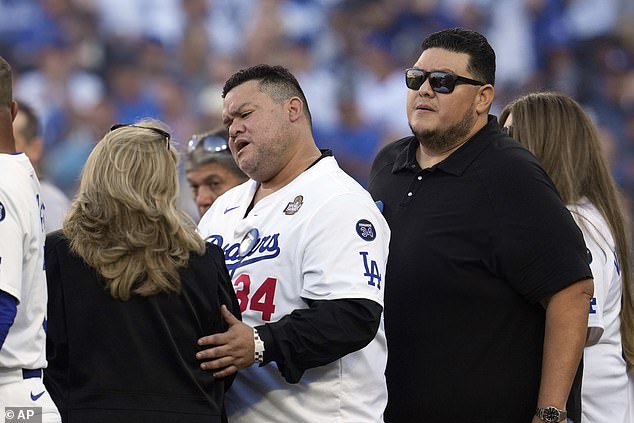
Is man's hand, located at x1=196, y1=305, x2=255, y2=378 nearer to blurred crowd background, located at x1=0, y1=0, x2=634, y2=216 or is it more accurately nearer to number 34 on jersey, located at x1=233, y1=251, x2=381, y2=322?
number 34 on jersey, located at x1=233, y1=251, x2=381, y2=322

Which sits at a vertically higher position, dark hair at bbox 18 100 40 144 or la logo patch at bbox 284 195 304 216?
dark hair at bbox 18 100 40 144

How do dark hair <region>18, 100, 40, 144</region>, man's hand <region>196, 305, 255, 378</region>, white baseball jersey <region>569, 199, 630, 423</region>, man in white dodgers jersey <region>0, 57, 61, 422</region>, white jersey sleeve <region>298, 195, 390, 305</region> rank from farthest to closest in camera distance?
dark hair <region>18, 100, 40, 144</region> < white baseball jersey <region>569, 199, 630, 423</region> < white jersey sleeve <region>298, 195, 390, 305</region> < man's hand <region>196, 305, 255, 378</region> < man in white dodgers jersey <region>0, 57, 61, 422</region>

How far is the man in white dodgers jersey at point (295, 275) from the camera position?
3121 millimetres

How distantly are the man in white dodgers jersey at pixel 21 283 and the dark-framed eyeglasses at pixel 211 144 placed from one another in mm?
1911

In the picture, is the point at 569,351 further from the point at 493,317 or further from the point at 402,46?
the point at 402,46

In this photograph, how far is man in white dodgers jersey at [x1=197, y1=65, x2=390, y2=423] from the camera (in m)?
3.12

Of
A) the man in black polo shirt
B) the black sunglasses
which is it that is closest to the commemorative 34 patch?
the man in black polo shirt

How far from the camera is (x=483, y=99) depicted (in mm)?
3828

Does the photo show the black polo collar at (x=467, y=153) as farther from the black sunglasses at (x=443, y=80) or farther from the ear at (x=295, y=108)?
the ear at (x=295, y=108)

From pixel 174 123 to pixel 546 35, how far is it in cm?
307

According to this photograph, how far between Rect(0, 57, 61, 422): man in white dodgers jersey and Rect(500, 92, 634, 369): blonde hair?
1991 millimetres

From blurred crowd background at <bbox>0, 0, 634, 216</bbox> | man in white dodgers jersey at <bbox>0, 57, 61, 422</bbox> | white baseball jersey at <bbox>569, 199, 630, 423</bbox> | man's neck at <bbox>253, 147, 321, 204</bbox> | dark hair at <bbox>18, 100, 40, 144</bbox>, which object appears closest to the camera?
man in white dodgers jersey at <bbox>0, 57, 61, 422</bbox>

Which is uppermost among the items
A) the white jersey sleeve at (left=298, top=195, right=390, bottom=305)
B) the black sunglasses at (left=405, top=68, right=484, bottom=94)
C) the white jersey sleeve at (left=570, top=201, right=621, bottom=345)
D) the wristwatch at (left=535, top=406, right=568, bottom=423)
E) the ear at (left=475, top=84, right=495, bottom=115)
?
the black sunglasses at (left=405, top=68, right=484, bottom=94)

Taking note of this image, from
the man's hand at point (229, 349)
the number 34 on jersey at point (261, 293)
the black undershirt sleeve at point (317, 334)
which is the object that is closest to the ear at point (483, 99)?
the number 34 on jersey at point (261, 293)
